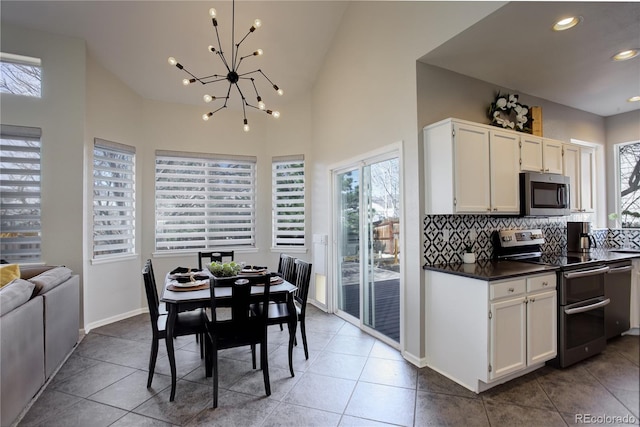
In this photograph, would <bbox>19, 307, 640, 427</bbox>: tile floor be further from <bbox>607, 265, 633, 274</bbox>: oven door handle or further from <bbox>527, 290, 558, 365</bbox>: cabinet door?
<bbox>607, 265, 633, 274</bbox>: oven door handle

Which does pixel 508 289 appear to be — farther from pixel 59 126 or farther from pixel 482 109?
pixel 59 126

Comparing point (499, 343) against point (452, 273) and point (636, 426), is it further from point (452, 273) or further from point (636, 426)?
point (636, 426)

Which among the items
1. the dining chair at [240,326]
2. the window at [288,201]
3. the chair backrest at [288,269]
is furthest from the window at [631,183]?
the window at [288,201]

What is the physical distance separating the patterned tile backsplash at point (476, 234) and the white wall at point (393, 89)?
0.18 m

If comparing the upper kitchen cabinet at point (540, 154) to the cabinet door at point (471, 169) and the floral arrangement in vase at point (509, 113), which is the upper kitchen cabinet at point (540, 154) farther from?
the cabinet door at point (471, 169)

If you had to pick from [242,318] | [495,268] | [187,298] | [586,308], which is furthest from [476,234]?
[187,298]

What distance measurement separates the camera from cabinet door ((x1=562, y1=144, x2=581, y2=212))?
3430mm

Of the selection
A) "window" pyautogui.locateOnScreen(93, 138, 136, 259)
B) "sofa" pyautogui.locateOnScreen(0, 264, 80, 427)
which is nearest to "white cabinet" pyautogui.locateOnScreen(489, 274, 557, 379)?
"sofa" pyautogui.locateOnScreen(0, 264, 80, 427)

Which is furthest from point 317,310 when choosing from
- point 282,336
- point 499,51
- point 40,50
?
point 40,50

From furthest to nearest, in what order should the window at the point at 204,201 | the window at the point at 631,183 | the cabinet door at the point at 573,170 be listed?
1. the window at the point at 204,201
2. the cabinet door at the point at 573,170
3. the window at the point at 631,183

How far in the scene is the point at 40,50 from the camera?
3.42 meters

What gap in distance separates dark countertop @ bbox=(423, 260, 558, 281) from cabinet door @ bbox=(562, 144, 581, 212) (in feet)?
4.58

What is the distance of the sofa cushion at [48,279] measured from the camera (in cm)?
262

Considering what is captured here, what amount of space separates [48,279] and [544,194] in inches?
193
